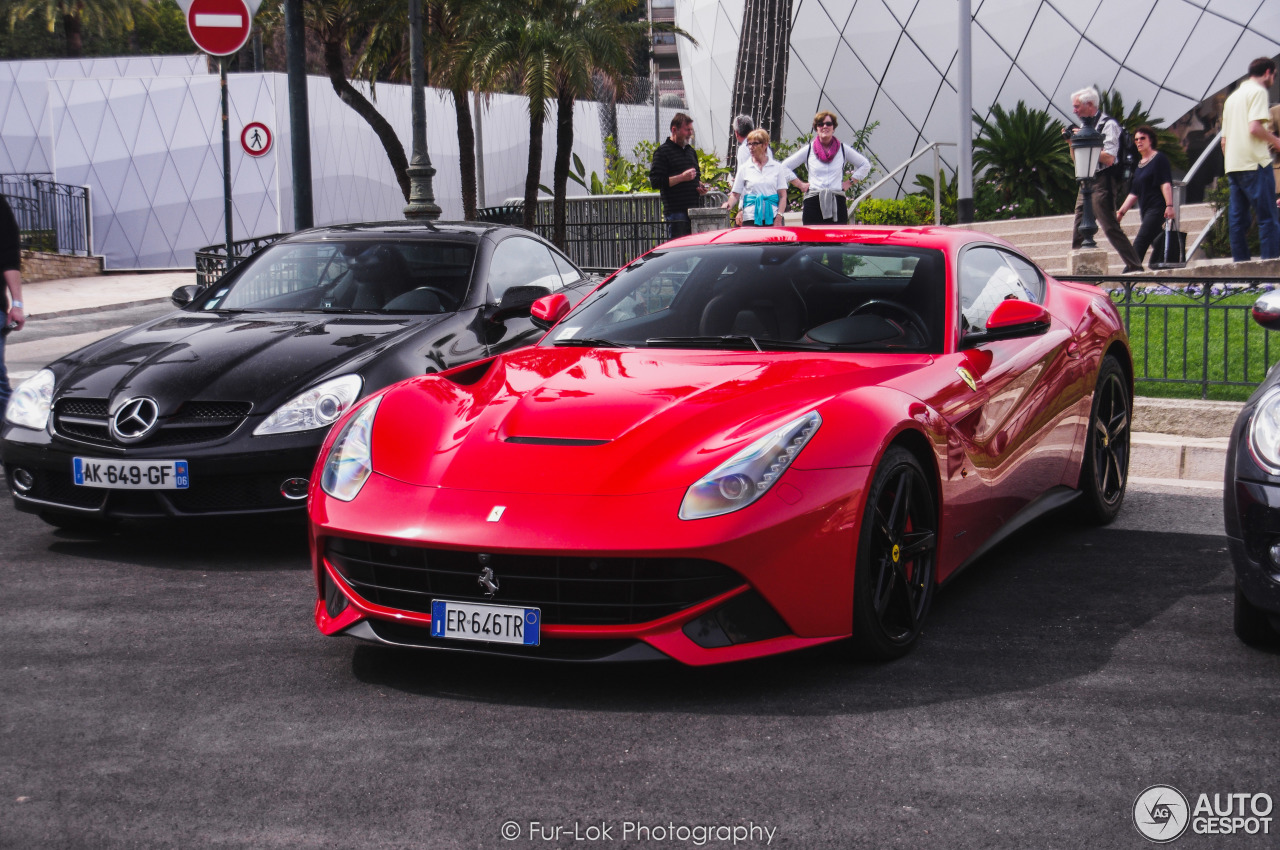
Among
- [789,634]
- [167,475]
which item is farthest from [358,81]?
[789,634]

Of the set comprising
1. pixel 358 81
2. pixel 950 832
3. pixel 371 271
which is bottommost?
pixel 950 832

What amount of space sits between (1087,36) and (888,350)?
27.1m

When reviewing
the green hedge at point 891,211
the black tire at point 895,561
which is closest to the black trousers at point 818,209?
the black tire at point 895,561

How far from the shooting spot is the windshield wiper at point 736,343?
5004 millimetres

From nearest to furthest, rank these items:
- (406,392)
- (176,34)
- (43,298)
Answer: (406,392)
(43,298)
(176,34)

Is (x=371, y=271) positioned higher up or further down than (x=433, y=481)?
higher up

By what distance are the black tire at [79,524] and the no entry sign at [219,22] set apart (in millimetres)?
5298

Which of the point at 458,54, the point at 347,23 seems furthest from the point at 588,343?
the point at 347,23

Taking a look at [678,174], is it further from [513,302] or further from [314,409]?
[314,409]

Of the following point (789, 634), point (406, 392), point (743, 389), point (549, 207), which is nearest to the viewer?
point (789, 634)

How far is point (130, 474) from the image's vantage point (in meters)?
5.79

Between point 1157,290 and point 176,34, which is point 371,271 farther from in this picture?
point 176,34

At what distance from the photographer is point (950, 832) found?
309 cm

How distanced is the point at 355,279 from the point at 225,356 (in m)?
1.31
